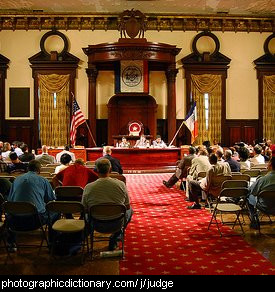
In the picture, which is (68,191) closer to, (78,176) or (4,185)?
(78,176)

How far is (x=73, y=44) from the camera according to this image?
727 inches

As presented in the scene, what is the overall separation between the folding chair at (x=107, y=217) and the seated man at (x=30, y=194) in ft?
2.28

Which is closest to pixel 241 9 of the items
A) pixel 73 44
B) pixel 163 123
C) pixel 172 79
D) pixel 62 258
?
pixel 172 79

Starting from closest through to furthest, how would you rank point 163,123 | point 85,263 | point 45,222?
point 85,263 < point 45,222 < point 163,123

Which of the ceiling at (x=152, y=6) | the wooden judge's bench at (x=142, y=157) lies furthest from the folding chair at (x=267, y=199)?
the ceiling at (x=152, y=6)

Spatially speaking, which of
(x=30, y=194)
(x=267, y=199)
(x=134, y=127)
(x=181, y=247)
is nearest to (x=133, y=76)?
(x=134, y=127)

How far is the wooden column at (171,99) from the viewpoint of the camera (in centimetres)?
1809

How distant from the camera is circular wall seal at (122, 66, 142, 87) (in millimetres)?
16984

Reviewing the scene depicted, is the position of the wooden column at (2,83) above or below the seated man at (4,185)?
above

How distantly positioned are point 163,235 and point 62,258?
1.66 m

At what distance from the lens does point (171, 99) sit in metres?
18.2

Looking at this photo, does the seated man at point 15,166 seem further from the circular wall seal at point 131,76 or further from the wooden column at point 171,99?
the wooden column at point 171,99

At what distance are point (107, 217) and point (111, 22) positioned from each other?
14.6 meters
